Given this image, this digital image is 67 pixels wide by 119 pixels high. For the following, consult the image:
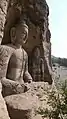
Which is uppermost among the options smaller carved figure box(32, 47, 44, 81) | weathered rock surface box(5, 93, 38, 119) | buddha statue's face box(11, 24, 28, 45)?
buddha statue's face box(11, 24, 28, 45)

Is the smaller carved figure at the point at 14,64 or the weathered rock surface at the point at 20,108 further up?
the smaller carved figure at the point at 14,64

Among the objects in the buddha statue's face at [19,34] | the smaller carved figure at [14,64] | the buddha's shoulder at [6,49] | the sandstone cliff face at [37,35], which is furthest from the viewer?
the sandstone cliff face at [37,35]

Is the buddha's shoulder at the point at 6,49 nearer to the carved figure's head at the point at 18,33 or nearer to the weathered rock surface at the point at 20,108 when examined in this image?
the carved figure's head at the point at 18,33

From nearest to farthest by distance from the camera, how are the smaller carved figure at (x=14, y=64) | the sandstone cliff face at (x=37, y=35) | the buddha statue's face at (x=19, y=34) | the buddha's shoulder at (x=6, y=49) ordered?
the smaller carved figure at (x=14, y=64)
the buddha's shoulder at (x=6, y=49)
the buddha statue's face at (x=19, y=34)
the sandstone cliff face at (x=37, y=35)

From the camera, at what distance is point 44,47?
4.09 metres

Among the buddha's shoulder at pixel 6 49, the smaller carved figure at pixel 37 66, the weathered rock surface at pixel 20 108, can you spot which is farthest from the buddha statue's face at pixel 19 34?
the weathered rock surface at pixel 20 108

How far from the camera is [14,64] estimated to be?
130 inches

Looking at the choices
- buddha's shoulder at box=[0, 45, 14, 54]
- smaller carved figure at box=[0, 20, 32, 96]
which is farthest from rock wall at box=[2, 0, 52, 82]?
buddha's shoulder at box=[0, 45, 14, 54]

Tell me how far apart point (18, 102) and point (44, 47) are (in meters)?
1.81

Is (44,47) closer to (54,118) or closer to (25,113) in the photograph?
(25,113)

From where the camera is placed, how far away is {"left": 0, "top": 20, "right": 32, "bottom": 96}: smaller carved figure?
9.66ft

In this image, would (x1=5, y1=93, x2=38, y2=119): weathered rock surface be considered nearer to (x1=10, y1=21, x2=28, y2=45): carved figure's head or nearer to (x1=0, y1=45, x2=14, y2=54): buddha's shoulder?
(x1=0, y1=45, x2=14, y2=54): buddha's shoulder

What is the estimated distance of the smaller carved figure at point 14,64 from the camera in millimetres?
2945

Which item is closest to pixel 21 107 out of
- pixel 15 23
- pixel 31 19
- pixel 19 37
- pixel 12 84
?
pixel 12 84
